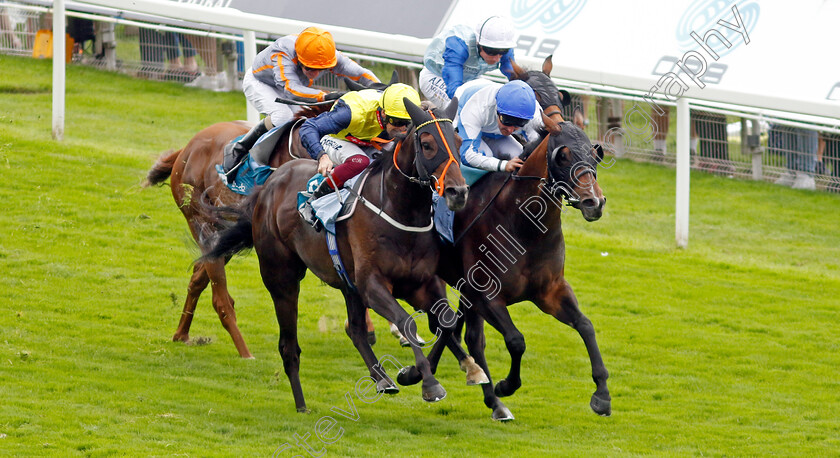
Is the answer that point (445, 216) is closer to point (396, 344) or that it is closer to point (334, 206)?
point (334, 206)

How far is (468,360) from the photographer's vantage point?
640 centimetres

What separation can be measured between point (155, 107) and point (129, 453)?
34.4 feet

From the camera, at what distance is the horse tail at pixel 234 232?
7.35 meters

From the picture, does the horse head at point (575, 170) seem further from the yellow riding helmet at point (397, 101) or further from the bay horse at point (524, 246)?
the yellow riding helmet at point (397, 101)

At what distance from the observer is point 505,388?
6680 mm

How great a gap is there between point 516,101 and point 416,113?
686 mm

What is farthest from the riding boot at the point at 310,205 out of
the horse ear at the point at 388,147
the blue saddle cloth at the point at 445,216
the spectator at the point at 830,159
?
the spectator at the point at 830,159

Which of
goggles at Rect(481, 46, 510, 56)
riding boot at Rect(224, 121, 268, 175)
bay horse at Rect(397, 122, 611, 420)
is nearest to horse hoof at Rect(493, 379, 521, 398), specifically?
bay horse at Rect(397, 122, 611, 420)

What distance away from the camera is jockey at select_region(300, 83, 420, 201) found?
6328 mm

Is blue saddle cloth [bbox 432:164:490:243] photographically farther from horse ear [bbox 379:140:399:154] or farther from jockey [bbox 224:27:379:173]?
jockey [bbox 224:27:379:173]

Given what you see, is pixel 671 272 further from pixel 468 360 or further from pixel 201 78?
pixel 201 78

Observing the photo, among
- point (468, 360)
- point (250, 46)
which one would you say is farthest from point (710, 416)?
point (250, 46)

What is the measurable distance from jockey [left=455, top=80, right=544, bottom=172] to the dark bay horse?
16.2 inches

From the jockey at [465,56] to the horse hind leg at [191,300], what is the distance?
2.14 metres
